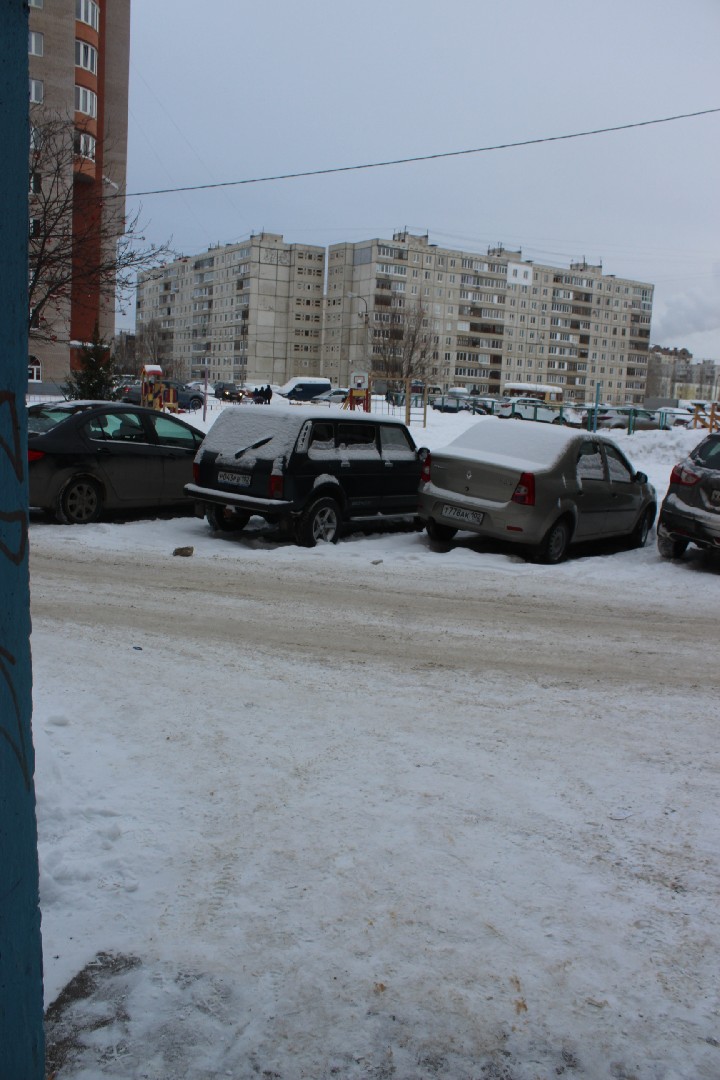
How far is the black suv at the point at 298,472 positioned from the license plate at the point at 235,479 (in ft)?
0.04

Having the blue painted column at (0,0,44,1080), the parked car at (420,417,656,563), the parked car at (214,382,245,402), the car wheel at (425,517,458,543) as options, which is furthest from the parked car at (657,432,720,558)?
the parked car at (214,382,245,402)

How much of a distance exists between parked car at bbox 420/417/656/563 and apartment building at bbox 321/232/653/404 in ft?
349

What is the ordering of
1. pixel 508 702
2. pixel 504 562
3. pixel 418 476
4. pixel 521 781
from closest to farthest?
pixel 521 781
pixel 508 702
pixel 504 562
pixel 418 476

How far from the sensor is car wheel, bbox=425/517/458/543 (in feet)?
37.3

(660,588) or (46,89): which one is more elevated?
(46,89)

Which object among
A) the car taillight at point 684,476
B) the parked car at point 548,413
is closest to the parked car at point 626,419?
the parked car at point 548,413

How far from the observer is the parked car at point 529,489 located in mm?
10414

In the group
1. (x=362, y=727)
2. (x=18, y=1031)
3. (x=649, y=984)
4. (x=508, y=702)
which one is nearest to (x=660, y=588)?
(x=508, y=702)

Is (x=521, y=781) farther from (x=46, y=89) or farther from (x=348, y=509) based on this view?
(x=46, y=89)

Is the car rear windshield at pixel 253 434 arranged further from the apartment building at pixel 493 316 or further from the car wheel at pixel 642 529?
the apartment building at pixel 493 316

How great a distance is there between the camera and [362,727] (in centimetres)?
495

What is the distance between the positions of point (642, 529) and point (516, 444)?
8.66 ft

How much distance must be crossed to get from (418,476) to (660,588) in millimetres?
3692

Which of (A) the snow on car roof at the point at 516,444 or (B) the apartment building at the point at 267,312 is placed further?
(B) the apartment building at the point at 267,312
